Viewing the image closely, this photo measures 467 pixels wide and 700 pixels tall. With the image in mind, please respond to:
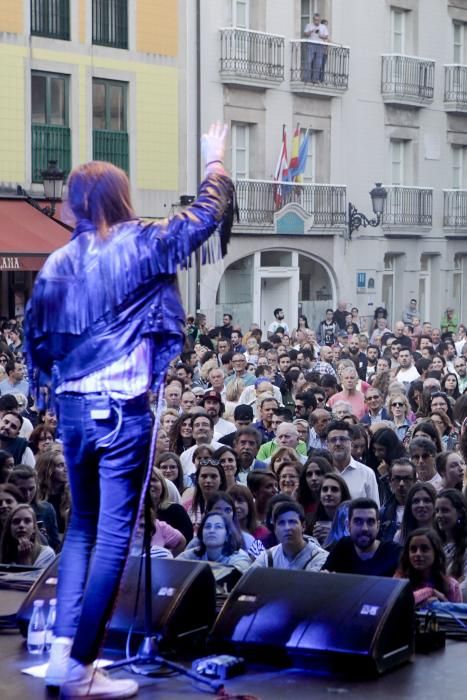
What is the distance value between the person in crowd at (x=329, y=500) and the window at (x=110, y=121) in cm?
1940

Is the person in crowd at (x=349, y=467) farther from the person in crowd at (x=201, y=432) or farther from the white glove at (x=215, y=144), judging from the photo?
the white glove at (x=215, y=144)

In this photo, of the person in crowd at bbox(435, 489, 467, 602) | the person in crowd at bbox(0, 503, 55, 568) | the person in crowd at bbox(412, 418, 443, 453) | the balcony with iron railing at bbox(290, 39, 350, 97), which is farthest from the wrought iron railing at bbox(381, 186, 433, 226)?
the person in crowd at bbox(0, 503, 55, 568)

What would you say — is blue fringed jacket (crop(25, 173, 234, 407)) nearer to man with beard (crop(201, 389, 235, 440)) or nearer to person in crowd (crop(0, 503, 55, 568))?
person in crowd (crop(0, 503, 55, 568))

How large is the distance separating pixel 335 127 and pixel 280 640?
28.5 meters

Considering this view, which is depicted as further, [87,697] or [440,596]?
[440,596]

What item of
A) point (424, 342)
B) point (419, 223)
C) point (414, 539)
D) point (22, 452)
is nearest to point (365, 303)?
point (419, 223)

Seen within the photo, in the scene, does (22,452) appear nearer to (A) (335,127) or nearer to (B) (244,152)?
(B) (244,152)

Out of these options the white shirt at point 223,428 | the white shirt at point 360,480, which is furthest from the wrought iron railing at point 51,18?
the white shirt at point 360,480

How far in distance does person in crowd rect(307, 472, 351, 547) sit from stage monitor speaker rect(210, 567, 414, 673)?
349cm

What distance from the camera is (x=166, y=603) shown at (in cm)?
586

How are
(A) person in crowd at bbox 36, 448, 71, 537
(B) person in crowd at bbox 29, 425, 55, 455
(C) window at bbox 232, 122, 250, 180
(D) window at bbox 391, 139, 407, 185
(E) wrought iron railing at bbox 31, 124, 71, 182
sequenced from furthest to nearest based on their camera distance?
(D) window at bbox 391, 139, 407, 185 < (C) window at bbox 232, 122, 250, 180 < (E) wrought iron railing at bbox 31, 124, 71, 182 < (B) person in crowd at bbox 29, 425, 55, 455 < (A) person in crowd at bbox 36, 448, 71, 537

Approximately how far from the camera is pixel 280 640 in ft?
18.5

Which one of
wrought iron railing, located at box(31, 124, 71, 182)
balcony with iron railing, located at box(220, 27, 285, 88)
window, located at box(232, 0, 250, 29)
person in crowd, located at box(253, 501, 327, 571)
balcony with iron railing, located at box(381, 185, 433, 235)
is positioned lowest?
person in crowd, located at box(253, 501, 327, 571)

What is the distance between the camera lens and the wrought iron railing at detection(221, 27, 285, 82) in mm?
30062
